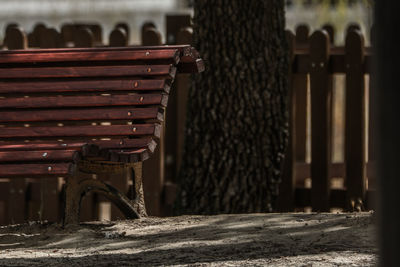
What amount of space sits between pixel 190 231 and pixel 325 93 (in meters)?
2.37

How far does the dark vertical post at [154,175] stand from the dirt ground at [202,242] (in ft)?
5.97

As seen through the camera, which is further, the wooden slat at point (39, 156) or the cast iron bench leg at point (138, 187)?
the cast iron bench leg at point (138, 187)

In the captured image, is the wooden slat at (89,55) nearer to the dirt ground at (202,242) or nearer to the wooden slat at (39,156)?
the dirt ground at (202,242)

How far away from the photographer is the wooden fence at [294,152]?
620 centimetres

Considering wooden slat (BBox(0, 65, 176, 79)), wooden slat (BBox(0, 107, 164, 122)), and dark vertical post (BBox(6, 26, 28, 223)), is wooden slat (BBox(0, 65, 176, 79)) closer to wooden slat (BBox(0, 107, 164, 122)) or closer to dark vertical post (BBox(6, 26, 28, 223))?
wooden slat (BBox(0, 107, 164, 122))

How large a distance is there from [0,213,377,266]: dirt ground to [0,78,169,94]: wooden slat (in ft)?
2.29

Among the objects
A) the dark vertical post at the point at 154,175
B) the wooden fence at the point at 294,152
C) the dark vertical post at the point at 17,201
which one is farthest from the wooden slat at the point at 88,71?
the dark vertical post at the point at 17,201

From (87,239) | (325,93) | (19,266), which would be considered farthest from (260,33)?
(19,266)

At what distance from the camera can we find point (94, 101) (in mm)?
4594

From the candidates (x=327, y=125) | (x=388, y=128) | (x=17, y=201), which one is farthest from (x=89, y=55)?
(x=388, y=128)

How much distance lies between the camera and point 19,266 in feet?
11.6

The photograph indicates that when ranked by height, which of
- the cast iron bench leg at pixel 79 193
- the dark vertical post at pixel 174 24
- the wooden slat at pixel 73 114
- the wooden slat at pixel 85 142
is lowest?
the cast iron bench leg at pixel 79 193

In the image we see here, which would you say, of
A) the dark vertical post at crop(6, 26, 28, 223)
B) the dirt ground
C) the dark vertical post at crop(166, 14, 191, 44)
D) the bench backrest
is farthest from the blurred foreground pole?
the dark vertical post at crop(6, 26, 28, 223)

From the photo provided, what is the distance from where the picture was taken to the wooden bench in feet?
14.3
